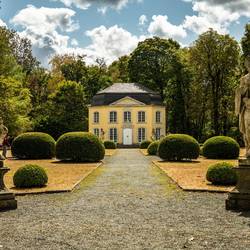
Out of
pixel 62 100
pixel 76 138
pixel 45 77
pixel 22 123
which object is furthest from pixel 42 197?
pixel 45 77

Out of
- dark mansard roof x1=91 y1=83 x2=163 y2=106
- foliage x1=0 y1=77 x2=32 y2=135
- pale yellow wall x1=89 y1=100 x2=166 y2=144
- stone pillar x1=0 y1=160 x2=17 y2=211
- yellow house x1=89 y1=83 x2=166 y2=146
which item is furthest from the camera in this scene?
pale yellow wall x1=89 y1=100 x2=166 y2=144

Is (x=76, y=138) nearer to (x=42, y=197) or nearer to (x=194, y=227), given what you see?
(x=42, y=197)

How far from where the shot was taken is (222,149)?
26984 mm

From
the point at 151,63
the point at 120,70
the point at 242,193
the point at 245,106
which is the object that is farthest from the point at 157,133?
the point at 242,193

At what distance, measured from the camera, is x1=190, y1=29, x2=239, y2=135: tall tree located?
Answer: 46312mm

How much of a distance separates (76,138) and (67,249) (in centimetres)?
1829

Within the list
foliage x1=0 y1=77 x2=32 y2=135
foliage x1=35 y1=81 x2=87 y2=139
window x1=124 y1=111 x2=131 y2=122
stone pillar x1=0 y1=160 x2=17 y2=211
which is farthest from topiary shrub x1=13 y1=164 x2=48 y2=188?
window x1=124 y1=111 x2=131 y2=122

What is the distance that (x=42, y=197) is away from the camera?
10.9 m

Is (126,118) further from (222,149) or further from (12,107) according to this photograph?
(222,149)

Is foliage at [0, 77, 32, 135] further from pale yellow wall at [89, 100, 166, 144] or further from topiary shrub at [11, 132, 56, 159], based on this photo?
pale yellow wall at [89, 100, 166, 144]

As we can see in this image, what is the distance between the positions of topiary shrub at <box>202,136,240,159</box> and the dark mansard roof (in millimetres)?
27598

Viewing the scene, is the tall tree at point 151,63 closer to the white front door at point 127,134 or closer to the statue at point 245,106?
the white front door at point 127,134

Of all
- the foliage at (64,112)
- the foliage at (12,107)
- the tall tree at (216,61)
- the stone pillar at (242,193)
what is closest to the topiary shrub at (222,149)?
the foliage at (12,107)

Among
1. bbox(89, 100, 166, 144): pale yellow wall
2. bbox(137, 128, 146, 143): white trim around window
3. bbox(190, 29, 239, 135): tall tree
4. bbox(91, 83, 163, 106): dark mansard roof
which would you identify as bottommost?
bbox(137, 128, 146, 143): white trim around window
